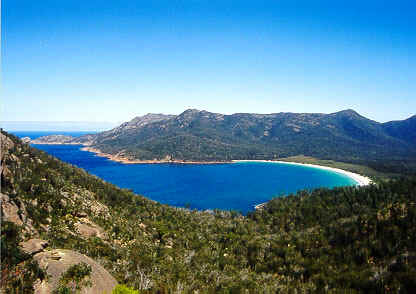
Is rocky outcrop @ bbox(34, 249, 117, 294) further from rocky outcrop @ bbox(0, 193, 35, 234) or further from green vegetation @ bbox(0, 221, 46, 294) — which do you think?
rocky outcrop @ bbox(0, 193, 35, 234)

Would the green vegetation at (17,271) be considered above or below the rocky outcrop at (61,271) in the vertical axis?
above

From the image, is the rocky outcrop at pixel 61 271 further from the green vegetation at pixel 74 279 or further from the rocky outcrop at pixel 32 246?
the rocky outcrop at pixel 32 246

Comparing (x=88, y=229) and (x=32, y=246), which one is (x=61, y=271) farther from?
(x=88, y=229)

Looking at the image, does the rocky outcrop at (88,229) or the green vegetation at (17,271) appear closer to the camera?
the green vegetation at (17,271)

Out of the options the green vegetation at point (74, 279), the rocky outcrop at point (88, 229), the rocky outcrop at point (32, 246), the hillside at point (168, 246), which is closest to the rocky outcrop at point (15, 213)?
the hillside at point (168, 246)

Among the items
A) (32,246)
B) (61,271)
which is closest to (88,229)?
(32,246)

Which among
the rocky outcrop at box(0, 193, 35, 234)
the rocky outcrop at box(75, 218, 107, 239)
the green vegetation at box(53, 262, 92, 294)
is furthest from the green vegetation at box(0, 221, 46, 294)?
the rocky outcrop at box(75, 218, 107, 239)

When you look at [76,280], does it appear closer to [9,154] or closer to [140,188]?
[9,154]
